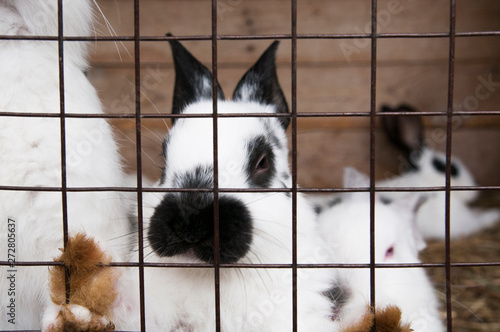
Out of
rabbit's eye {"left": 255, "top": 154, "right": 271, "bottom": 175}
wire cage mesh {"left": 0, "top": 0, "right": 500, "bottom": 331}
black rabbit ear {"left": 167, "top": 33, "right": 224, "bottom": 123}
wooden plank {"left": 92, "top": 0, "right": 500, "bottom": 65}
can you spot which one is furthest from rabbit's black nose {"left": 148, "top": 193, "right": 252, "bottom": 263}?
wooden plank {"left": 92, "top": 0, "right": 500, "bottom": 65}

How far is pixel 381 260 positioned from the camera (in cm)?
252

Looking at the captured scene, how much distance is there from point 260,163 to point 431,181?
2763 millimetres

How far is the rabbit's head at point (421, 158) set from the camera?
13.8 feet

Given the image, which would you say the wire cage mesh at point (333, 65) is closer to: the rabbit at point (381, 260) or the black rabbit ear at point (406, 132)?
the black rabbit ear at point (406, 132)

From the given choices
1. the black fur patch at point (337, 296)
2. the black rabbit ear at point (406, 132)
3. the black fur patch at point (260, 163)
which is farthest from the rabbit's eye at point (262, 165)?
the black rabbit ear at point (406, 132)

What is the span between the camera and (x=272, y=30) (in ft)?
12.6

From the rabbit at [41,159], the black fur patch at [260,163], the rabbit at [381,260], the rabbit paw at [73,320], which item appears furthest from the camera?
the rabbit at [381,260]

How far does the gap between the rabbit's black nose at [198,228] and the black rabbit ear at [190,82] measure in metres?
0.70

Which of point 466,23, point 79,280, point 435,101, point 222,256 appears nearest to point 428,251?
point 435,101

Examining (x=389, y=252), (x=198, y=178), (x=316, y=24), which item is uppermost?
(x=316, y=24)

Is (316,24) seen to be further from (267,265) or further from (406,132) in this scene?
(267,265)

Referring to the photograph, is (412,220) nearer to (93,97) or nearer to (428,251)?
(428,251)

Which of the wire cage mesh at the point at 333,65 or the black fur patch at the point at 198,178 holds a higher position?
the wire cage mesh at the point at 333,65

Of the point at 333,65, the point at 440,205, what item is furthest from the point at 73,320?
the point at 440,205
